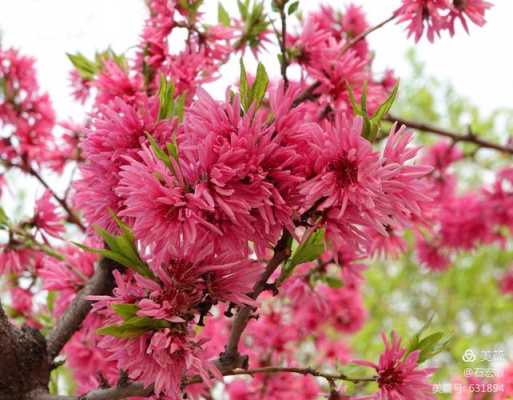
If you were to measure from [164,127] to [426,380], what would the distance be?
846 mm

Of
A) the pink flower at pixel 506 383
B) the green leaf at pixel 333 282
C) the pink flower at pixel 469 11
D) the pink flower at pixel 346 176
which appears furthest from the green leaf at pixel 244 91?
the pink flower at pixel 506 383

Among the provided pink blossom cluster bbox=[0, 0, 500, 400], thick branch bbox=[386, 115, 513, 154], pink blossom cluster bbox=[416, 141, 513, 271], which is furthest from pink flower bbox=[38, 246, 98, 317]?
pink blossom cluster bbox=[416, 141, 513, 271]

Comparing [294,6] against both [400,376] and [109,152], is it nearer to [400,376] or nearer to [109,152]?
[109,152]

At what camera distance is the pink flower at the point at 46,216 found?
2029mm

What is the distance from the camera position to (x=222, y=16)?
6.87 feet

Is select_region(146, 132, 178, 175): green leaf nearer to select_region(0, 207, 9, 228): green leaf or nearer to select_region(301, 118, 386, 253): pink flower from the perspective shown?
select_region(301, 118, 386, 253): pink flower

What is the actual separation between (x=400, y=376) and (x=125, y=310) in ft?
2.20

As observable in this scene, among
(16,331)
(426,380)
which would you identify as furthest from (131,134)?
(426,380)

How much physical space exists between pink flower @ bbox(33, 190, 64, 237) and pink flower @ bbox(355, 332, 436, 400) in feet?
4.06

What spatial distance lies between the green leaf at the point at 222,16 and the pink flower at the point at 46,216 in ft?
2.94

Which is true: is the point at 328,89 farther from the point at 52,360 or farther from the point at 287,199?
the point at 52,360

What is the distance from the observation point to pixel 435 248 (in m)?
3.46

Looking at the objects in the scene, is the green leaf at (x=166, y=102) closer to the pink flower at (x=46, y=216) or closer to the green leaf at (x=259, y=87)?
the green leaf at (x=259, y=87)

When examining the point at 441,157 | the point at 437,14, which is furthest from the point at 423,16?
the point at 441,157
